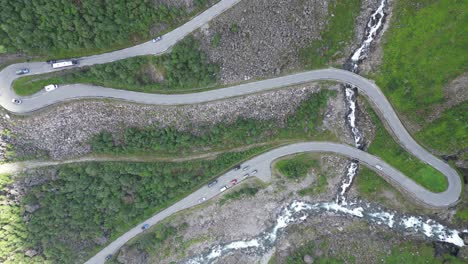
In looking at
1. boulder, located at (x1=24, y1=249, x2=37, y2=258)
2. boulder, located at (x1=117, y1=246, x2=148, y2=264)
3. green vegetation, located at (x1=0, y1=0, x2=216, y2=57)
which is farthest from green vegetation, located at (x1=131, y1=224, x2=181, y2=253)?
green vegetation, located at (x1=0, y1=0, x2=216, y2=57)

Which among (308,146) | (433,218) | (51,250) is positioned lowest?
(51,250)

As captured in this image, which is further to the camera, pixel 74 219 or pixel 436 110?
pixel 74 219

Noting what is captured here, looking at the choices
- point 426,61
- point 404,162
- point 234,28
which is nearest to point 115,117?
point 234,28

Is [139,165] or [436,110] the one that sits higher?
[436,110]

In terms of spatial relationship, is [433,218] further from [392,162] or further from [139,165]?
[139,165]

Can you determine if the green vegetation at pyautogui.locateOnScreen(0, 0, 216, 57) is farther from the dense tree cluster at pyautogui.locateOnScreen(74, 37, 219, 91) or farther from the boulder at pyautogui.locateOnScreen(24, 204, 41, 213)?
the boulder at pyautogui.locateOnScreen(24, 204, 41, 213)

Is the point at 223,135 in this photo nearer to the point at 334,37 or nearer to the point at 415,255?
the point at 334,37

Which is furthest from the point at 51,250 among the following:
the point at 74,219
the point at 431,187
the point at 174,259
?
the point at 431,187
